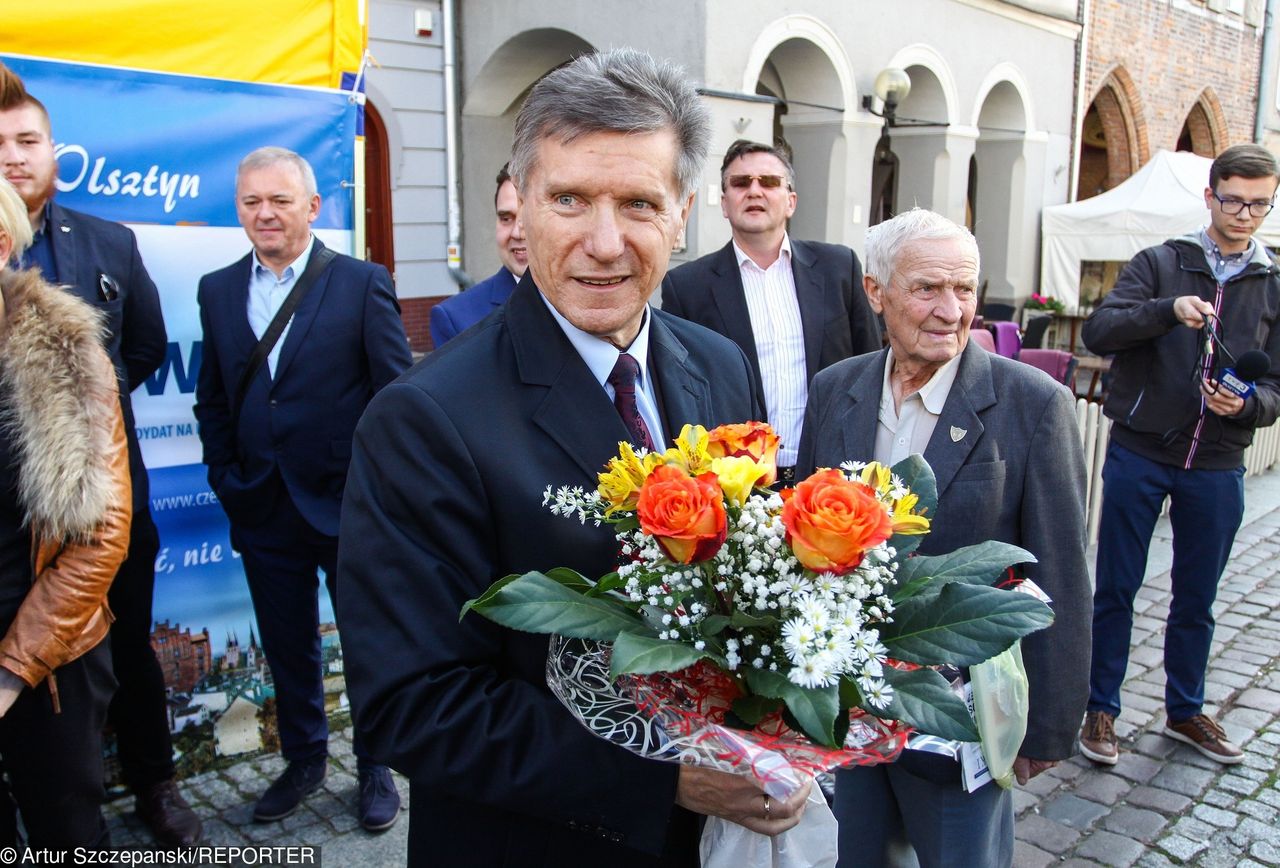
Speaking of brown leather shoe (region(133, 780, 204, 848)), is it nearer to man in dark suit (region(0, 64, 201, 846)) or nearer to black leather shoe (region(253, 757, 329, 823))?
man in dark suit (region(0, 64, 201, 846))

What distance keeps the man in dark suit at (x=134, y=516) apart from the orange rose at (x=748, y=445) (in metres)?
2.56

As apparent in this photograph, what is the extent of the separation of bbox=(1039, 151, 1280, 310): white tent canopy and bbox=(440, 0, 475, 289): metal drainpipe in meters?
7.98

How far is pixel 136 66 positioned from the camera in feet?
12.3

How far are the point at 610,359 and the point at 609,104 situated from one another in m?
0.41

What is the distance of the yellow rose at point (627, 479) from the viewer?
135 centimetres

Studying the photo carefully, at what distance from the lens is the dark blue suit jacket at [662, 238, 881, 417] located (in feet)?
13.9

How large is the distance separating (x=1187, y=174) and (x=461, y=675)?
14045 mm

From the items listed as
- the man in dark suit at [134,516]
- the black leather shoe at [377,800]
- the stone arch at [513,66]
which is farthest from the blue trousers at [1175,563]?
the stone arch at [513,66]

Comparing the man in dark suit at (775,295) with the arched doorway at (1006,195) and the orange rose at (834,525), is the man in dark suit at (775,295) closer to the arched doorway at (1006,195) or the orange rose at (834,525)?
the orange rose at (834,525)

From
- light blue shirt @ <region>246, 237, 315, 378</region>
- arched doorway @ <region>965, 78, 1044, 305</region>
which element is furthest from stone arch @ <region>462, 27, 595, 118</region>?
light blue shirt @ <region>246, 237, 315, 378</region>

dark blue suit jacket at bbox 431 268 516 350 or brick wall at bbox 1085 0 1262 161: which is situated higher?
brick wall at bbox 1085 0 1262 161

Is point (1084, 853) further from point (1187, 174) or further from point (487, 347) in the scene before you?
point (1187, 174)

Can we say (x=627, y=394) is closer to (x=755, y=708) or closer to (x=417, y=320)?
(x=755, y=708)

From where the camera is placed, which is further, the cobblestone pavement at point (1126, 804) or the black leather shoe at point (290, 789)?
the black leather shoe at point (290, 789)
